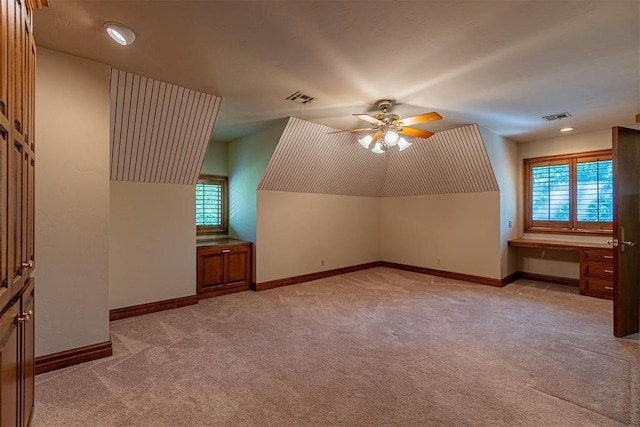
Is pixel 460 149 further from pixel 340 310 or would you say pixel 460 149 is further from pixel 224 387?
pixel 224 387

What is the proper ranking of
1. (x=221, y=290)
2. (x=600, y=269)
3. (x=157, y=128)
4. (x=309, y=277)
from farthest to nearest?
(x=309, y=277), (x=221, y=290), (x=600, y=269), (x=157, y=128)

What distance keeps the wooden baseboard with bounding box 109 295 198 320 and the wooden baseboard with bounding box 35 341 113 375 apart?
1.06 meters

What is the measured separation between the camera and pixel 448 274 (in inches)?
239

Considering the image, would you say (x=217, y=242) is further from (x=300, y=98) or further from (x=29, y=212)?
(x=29, y=212)

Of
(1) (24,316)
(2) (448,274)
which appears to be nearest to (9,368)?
(1) (24,316)

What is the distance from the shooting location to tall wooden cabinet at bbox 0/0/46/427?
1.22 meters

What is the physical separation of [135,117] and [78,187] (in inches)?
43.0

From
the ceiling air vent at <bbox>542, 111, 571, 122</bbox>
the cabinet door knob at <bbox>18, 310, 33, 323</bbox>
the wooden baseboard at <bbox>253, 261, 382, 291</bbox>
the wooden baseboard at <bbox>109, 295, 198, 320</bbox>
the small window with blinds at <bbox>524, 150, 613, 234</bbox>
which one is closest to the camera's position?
the cabinet door knob at <bbox>18, 310, 33, 323</bbox>

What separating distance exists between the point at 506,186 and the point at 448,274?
192cm

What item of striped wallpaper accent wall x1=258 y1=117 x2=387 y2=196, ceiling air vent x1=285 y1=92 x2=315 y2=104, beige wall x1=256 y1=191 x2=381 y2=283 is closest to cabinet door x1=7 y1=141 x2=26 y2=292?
ceiling air vent x1=285 y1=92 x2=315 y2=104

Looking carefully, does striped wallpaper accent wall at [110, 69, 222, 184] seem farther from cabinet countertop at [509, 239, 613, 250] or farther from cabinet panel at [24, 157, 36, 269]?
cabinet countertop at [509, 239, 613, 250]

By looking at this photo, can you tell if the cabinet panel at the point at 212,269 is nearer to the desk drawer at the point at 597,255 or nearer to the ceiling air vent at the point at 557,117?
the ceiling air vent at the point at 557,117

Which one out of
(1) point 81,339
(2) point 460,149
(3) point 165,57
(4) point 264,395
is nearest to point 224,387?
(4) point 264,395

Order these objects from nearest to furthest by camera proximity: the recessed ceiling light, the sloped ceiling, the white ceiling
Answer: the white ceiling
the recessed ceiling light
the sloped ceiling
